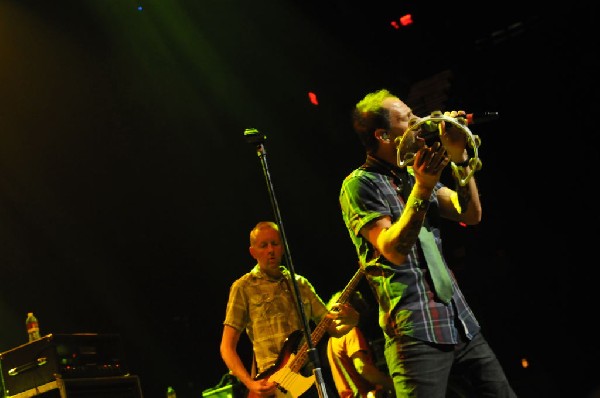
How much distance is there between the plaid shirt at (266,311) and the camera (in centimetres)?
478

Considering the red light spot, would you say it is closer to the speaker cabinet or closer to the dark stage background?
the dark stage background

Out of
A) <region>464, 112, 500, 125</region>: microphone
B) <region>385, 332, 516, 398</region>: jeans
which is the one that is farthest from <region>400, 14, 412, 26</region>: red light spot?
<region>385, 332, 516, 398</region>: jeans

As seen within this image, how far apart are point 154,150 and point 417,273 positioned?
18.0 feet

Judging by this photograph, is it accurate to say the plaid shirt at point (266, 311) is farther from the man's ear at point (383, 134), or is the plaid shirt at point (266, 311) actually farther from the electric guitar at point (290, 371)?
the man's ear at point (383, 134)

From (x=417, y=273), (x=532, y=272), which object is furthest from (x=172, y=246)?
(x=417, y=273)

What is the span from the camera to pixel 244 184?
26.6ft

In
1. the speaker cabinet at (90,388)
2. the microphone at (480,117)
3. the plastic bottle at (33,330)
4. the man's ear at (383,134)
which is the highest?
the man's ear at (383,134)

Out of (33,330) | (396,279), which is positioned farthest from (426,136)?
→ (33,330)

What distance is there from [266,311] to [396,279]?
2.38m

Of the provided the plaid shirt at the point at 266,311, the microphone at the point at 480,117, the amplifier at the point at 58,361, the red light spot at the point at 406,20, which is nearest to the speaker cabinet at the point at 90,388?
the amplifier at the point at 58,361

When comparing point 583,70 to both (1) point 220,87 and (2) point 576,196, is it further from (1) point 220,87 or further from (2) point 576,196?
(1) point 220,87

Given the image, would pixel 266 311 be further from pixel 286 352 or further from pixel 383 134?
pixel 383 134

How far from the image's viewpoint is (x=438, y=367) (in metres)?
2.48

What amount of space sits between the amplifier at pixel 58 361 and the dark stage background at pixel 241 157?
1.33m
